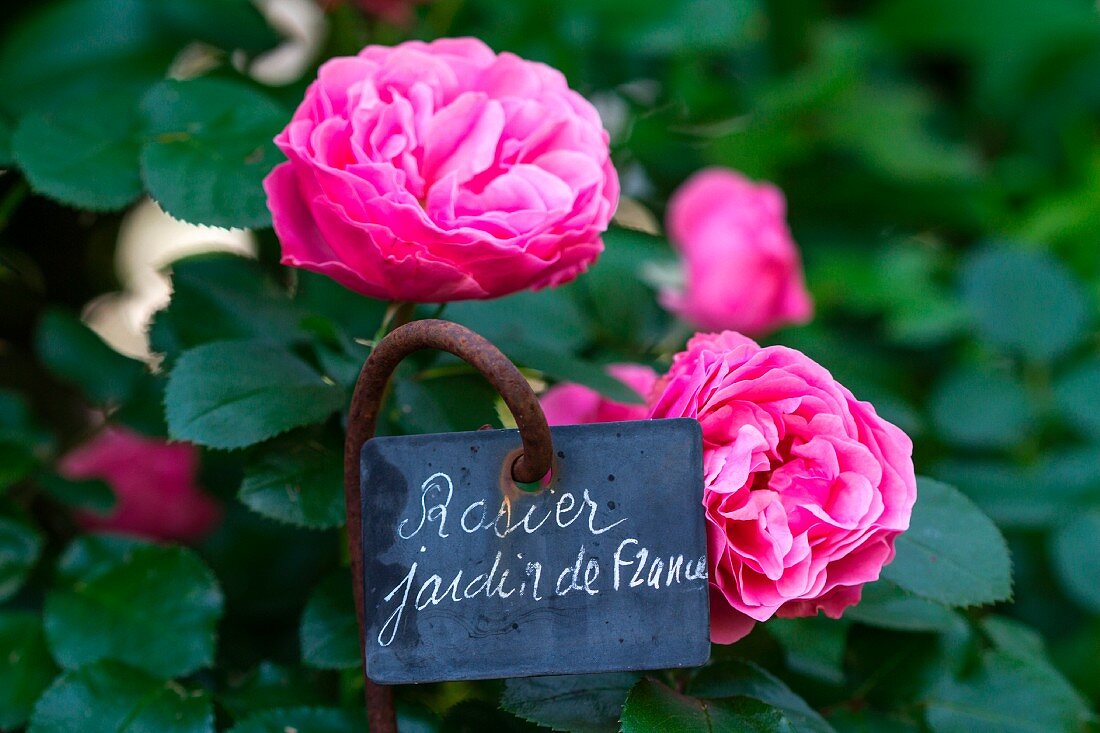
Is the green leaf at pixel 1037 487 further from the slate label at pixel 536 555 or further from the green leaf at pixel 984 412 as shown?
the slate label at pixel 536 555

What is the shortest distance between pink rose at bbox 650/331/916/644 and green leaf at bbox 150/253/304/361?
1.00 feet

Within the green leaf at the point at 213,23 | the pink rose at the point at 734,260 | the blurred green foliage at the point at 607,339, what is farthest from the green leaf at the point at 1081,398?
the green leaf at the point at 213,23

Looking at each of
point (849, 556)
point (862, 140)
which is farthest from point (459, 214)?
point (862, 140)

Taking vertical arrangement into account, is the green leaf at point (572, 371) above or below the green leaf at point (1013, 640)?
above

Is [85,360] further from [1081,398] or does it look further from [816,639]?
[1081,398]

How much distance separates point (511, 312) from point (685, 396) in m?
0.26

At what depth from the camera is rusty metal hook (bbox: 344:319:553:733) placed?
381mm

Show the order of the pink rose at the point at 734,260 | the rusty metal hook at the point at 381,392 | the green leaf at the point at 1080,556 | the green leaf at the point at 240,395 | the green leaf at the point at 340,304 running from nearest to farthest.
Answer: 1. the rusty metal hook at the point at 381,392
2. the green leaf at the point at 240,395
3. the green leaf at the point at 340,304
4. the green leaf at the point at 1080,556
5. the pink rose at the point at 734,260

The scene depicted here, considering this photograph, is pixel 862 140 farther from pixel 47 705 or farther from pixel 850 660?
pixel 47 705

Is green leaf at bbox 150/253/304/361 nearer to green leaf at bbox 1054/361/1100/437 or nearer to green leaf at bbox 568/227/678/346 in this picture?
green leaf at bbox 568/227/678/346

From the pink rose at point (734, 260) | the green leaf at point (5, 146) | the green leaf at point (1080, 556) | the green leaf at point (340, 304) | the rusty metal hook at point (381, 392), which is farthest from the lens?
the pink rose at point (734, 260)

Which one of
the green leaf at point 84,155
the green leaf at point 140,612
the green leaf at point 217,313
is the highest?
the green leaf at point 84,155

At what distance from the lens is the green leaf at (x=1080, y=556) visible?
0.82 m

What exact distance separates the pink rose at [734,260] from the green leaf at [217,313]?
1.38 ft
